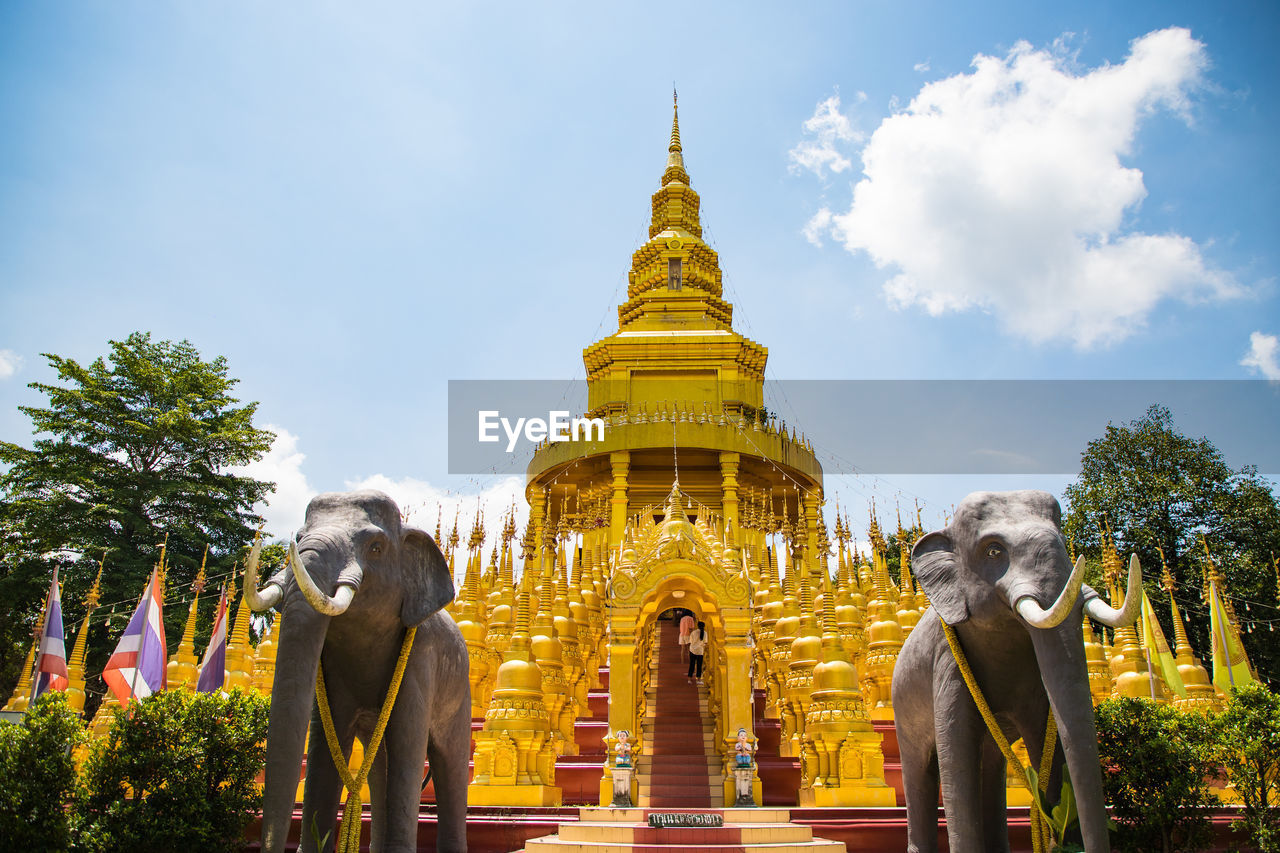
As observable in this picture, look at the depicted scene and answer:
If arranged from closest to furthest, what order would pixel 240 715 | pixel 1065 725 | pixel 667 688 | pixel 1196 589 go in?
pixel 1065 725
pixel 240 715
pixel 667 688
pixel 1196 589

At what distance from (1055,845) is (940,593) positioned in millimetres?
1589

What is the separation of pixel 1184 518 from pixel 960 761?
25988 mm

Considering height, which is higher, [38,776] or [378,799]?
[38,776]

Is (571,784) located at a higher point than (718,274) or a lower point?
lower

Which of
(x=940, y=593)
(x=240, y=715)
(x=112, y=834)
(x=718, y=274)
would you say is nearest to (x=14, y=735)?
(x=112, y=834)

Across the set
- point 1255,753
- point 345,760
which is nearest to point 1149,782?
point 1255,753

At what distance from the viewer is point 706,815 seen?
8.49m

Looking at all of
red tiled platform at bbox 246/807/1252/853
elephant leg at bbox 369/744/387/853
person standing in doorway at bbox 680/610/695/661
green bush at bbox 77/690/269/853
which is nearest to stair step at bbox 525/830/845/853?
red tiled platform at bbox 246/807/1252/853

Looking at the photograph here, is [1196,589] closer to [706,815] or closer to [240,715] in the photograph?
[706,815]

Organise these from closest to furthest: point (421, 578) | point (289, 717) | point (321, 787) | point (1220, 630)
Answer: point (289, 717) < point (321, 787) < point (421, 578) < point (1220, 630)

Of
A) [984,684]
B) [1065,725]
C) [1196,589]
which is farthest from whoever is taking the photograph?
[1196,589]

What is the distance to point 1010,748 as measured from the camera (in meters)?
5.47

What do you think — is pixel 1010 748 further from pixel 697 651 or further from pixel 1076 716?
pixel 697 651

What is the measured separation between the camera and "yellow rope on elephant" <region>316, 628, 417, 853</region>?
18.3ft
